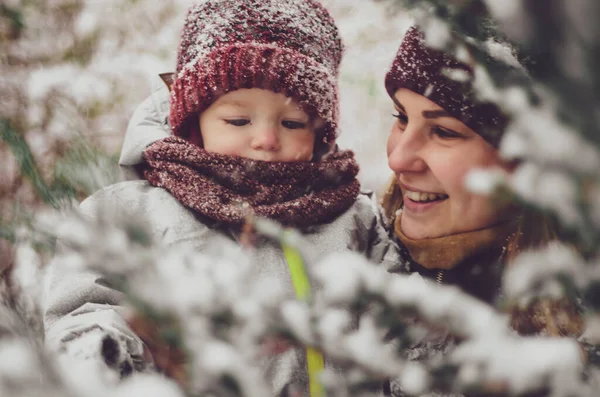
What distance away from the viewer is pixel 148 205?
A: 1.52 metres

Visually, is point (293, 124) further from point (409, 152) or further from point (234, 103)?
point (409, 152)

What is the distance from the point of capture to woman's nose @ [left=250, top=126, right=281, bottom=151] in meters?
1.51

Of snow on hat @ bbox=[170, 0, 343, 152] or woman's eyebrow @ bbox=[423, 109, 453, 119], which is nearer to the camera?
woman's eyebrow @ bbox=[423, 109, 453, 119]

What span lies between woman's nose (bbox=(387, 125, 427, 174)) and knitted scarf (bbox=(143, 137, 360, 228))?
0.86 ft

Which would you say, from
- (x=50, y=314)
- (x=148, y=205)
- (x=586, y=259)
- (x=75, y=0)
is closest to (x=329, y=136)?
(x=148, y=205)

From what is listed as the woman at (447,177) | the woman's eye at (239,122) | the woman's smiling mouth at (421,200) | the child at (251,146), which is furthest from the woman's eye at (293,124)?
the woman's smiling mouth at (421,200)

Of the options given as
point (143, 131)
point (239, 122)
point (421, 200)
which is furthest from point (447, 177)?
point (143, 131)

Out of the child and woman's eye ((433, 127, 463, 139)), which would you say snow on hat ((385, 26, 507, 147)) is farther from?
the child

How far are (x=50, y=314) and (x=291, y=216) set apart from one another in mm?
712

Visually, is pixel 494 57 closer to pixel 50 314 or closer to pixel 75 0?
pixel 50 314

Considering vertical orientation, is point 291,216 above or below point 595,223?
below

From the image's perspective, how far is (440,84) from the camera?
53.9 inches

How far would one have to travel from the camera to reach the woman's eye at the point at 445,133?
1398 millimetres

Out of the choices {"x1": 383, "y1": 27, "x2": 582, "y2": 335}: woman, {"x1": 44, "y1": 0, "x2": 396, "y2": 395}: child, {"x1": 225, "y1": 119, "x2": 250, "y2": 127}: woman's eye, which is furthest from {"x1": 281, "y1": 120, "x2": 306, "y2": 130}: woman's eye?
{"x1": 383, "y1": 27, "x2": 582, "y2": 335}: woman
